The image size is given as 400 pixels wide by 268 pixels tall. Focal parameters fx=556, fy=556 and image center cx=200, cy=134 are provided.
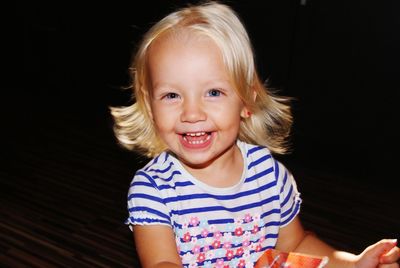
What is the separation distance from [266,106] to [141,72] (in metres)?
0.26

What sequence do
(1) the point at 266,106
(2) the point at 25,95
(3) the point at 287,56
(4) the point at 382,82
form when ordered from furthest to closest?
(2) the point at 25,95
(3) the point at 287,56
(4) the point at 382,82
(1) the point at 266,106

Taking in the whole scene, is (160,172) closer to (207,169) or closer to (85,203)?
(207,169)

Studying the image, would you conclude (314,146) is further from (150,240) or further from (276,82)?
(150,240)

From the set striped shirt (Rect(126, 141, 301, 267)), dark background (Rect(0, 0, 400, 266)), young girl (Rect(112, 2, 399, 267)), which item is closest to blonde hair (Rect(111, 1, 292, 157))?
young girl (Rect(112, 2, 399, 267))

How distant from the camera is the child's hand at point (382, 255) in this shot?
2.75 ft

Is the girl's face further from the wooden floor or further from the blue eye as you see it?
the wooden floor

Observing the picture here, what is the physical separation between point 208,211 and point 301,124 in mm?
1491

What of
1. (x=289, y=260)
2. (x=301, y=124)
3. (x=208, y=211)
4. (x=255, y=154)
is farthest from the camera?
(x=301, y=124)

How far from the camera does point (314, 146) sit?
93.5 inches

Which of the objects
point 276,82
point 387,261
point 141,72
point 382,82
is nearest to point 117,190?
point 276,82

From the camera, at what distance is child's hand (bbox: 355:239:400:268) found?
2.75 feet

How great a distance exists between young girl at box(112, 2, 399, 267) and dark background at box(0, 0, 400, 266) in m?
0.98

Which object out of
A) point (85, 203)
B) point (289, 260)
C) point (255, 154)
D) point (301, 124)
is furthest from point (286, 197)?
point (301, 124)

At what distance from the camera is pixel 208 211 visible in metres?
0.93
